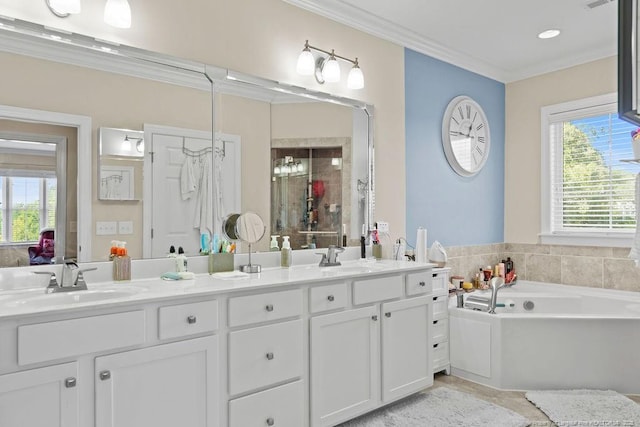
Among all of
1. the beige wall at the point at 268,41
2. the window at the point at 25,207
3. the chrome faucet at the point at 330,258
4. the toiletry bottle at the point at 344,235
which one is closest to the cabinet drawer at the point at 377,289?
the chrome faucet at the point at 330,258

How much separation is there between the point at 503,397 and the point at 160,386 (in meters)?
2.22

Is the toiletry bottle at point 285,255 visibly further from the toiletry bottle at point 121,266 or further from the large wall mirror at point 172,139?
the toiletry bottle at point 121,266

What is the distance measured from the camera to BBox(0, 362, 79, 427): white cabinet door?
55.8 inches

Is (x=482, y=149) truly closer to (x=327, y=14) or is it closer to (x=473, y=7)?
(x=473, y=7)

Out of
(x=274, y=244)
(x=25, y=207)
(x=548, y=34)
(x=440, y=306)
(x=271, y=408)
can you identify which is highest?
(x=548, y=34)

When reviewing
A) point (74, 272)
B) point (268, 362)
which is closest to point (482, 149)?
point (268, 362)

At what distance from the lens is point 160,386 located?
1.72m

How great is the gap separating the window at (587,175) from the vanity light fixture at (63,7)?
3.82 metres

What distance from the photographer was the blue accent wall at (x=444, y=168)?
3.59 metres

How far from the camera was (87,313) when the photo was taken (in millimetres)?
1562

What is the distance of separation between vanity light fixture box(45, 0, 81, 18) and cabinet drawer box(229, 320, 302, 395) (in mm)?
1601

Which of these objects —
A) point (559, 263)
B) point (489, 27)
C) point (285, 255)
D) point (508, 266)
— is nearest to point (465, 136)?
point (489, 27)

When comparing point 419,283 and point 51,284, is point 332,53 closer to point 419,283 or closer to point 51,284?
point 419,283

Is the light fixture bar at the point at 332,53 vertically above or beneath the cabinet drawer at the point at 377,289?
above
